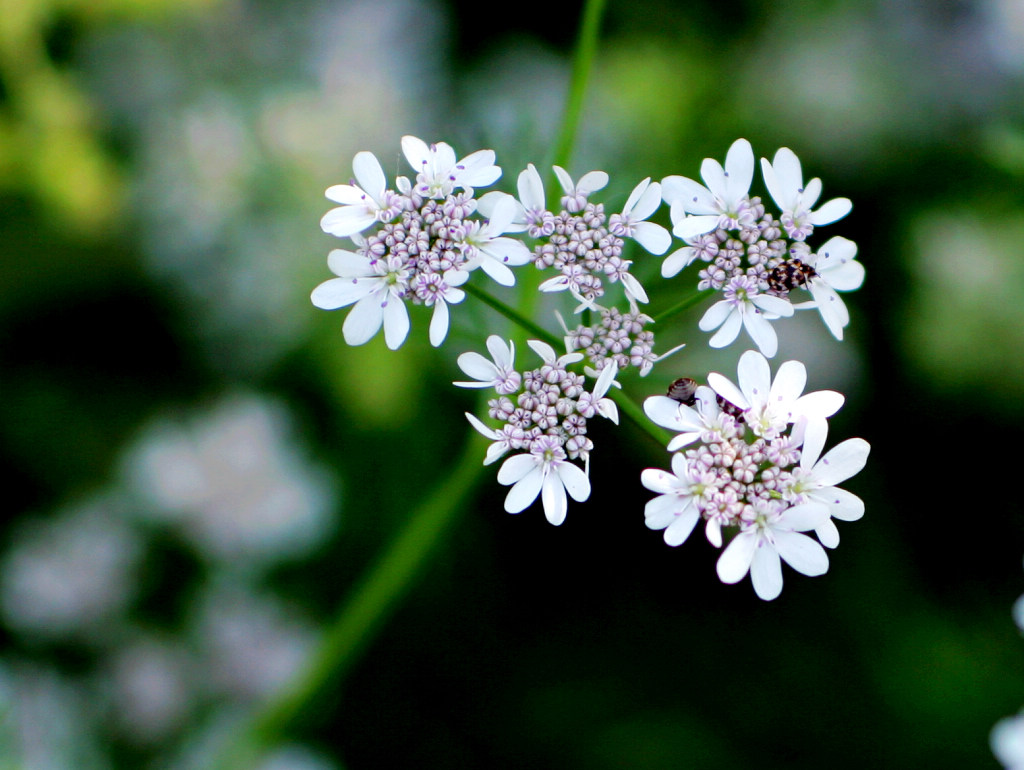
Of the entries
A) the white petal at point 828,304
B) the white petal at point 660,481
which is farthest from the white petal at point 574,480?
the white petal at point 828,304

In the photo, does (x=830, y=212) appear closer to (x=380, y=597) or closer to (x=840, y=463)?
(x=840, y=463)

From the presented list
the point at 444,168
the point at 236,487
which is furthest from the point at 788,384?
the point at 236,487

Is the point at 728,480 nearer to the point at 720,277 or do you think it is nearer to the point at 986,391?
the point at 720,277

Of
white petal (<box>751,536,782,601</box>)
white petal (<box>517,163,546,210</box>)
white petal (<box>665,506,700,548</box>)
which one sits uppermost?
white petal (<box>517,163,546,210</box>)

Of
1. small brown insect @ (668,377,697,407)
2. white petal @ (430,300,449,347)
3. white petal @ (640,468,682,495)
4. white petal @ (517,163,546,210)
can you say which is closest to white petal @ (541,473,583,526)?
white petal @ (640,468,682,495)

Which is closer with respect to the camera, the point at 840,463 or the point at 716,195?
the point at 840,463

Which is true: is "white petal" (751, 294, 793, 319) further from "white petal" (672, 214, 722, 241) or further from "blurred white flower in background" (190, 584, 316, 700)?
"blurred white flower in background" (190, 584, 316, 700)

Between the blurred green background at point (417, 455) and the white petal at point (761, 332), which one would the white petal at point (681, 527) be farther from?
the blurred green background at point (417, 455)
